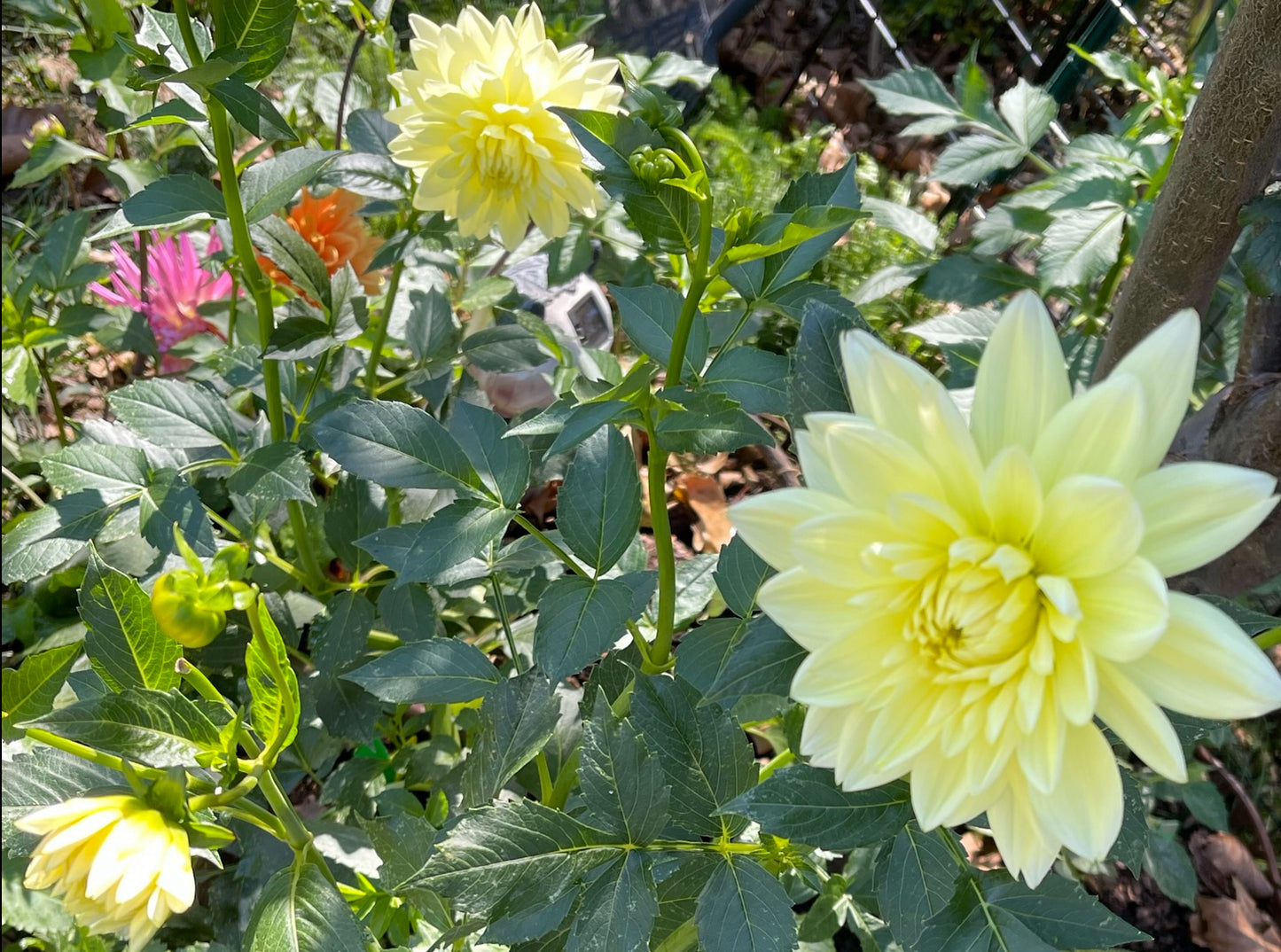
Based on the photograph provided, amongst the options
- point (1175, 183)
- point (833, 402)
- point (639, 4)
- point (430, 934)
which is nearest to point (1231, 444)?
point (1175, 183)

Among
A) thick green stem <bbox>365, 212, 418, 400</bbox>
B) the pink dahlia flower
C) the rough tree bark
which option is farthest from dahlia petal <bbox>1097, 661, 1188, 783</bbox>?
the pink dahlia flower

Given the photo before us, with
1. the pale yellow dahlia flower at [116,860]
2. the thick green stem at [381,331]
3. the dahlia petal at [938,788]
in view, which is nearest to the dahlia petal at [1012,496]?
the dahlia petal at [938,788]

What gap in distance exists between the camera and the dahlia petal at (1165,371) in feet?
1.44

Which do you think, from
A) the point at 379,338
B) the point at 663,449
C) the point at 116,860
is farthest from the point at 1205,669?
the point at 379,338

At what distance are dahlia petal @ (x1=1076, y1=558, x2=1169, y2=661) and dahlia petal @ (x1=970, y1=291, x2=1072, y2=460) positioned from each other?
0.26ft

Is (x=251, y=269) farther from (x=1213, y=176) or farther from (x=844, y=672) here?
(x=1213, y=176)

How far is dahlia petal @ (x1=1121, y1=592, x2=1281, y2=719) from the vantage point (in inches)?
15.8

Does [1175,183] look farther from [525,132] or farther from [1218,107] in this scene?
[525,132]

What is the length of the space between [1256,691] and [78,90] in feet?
9.10

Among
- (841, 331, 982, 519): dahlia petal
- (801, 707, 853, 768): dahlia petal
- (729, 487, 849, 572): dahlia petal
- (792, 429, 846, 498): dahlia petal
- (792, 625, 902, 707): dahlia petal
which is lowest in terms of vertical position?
(801, 707, 853, 768): dahlia petal

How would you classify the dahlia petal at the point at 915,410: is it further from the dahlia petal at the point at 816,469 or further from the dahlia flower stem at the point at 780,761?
the dahlia flower stem at the point at 780,761

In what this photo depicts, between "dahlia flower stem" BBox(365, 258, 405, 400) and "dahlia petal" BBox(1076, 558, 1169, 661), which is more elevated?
"dahlia petal" BBox(1076, 558, 1169, 661)

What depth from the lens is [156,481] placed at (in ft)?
3.14

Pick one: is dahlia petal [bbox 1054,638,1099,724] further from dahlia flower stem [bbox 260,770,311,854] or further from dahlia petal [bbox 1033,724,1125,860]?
dahlia flower stem [bbox 260,770,311,854]
